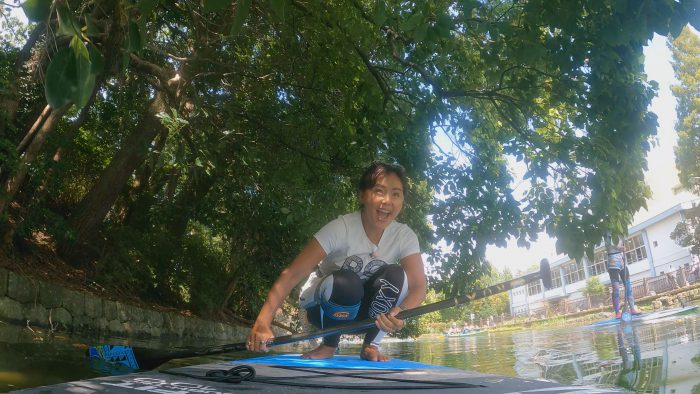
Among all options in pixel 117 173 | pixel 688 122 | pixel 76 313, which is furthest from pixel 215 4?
pixel 688 122

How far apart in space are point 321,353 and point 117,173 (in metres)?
6.44

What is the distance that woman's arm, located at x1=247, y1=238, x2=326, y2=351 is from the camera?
2.83 meters

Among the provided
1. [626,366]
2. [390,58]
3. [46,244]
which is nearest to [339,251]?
[626,366]

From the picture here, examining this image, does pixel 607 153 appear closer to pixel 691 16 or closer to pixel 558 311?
pixel 691 16

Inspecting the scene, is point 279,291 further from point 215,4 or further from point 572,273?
point 572,273

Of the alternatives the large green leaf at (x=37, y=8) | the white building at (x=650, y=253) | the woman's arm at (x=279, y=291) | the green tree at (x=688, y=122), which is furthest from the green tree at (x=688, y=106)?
the large green leaf at (x=37, y=8)

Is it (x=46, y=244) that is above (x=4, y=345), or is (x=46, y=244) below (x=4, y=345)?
above

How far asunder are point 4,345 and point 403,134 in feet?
14.6

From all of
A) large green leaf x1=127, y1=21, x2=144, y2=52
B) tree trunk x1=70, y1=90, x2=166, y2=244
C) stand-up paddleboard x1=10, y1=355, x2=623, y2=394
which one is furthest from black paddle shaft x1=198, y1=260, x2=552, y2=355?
tree trunk x1=70, y1=90, x2=166, y2=244

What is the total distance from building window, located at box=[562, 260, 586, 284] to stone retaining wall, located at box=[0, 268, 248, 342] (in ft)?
87.6

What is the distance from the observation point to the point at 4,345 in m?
5.08

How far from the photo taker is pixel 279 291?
305cm

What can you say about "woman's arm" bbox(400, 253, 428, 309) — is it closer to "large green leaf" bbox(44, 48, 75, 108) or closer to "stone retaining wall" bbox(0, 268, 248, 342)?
"large green leaf" bbox(44, 48, 75, 108)

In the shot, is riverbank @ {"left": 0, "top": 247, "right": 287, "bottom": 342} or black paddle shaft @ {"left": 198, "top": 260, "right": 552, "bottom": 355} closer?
black paddle shaft @ {"left": 198, "top": 260, "right": 552, "bottom": 355}
